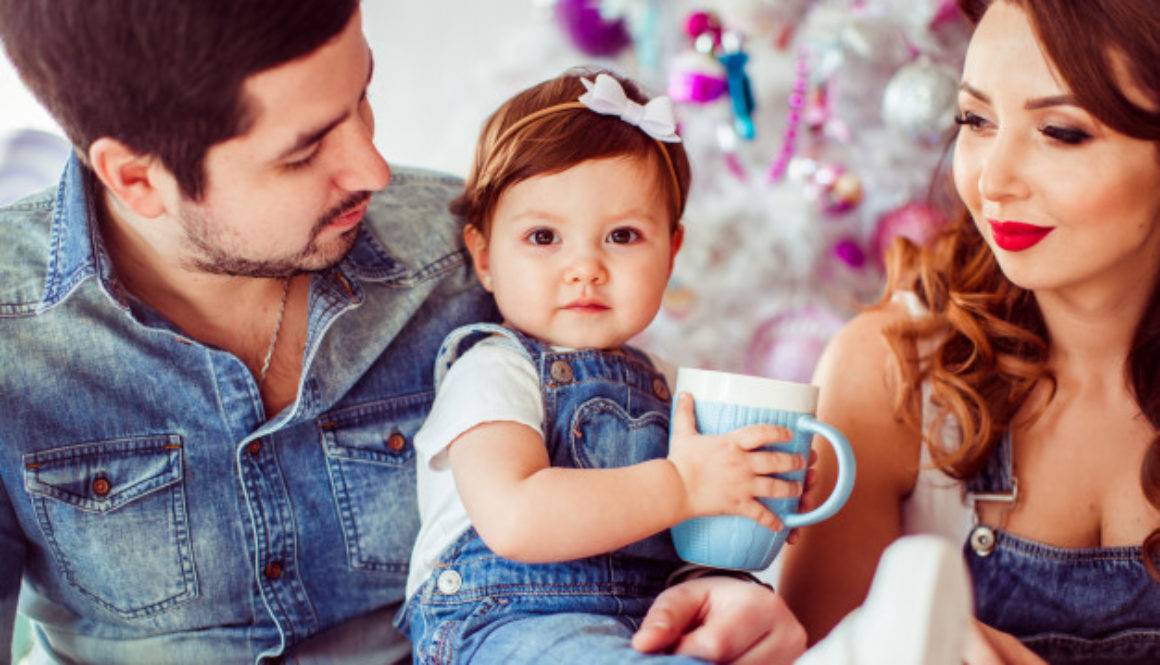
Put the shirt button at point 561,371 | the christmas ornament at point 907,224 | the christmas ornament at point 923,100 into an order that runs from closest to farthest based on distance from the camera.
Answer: the shirt button at point 561,371
the christmas ornament at point 923,100
the christmas ornament at point 907,224

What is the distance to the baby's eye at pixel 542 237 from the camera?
122cm

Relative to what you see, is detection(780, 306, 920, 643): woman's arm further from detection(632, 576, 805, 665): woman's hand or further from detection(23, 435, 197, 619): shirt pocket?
detection(23, 435, 197, 619): shirt pocket

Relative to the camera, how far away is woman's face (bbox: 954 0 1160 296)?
115cm

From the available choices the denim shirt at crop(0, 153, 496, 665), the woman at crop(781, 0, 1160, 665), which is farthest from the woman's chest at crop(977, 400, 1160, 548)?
the denim shirt at crop(0, 153, 496, 665)

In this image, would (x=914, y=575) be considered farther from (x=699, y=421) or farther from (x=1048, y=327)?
(x=1048, y=327)

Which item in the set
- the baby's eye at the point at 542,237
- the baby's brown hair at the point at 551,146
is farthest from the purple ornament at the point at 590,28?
the baby's eye at the point at 542,237

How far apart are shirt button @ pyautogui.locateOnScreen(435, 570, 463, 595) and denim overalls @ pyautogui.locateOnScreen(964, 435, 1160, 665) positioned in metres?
0.69

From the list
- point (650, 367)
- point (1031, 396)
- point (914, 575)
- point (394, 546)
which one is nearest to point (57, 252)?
point (394, 546)

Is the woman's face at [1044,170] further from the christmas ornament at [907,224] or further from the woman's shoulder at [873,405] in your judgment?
the christmas ornament at [907,224]

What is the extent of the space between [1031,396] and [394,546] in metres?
0.89

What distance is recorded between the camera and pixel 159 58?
3.22 feet

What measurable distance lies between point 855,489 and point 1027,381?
10.9 inches

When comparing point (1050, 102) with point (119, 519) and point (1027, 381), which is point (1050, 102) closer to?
point (1027, 381)

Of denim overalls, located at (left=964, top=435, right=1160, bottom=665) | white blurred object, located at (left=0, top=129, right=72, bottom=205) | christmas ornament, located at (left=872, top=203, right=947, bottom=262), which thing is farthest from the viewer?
christmas ornament, located at (left=872, top=203, right=947, bottom=262)
